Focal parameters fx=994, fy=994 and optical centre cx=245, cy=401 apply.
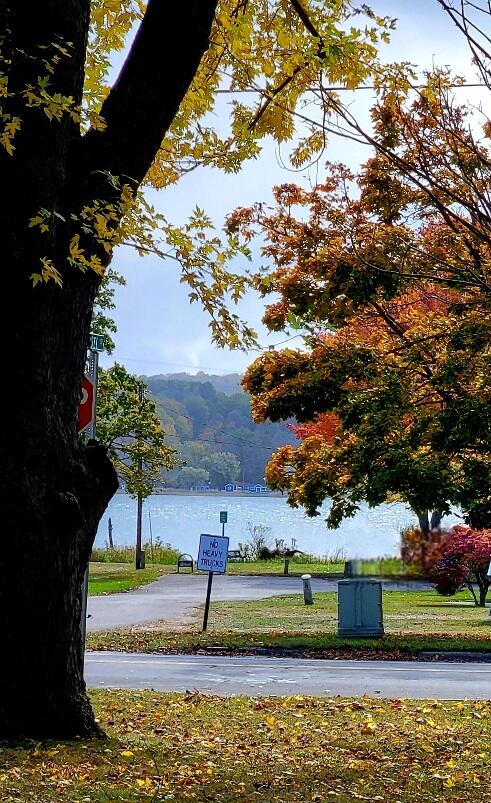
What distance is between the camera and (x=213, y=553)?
1941 cm

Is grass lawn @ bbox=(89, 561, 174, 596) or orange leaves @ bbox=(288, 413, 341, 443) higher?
orange leaves @ bbox=(288, 413, 341, 443)

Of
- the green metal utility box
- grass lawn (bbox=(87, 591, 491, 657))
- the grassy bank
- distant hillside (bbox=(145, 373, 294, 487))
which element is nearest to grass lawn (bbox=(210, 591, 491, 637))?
grass lawn (bbox=(87, 591, 491, 657))

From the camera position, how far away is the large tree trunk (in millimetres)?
6367

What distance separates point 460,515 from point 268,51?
10372mm

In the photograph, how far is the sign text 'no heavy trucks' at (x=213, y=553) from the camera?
19312 mm

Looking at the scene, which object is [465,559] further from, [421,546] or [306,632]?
[421,546]

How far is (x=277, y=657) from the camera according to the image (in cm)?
1634

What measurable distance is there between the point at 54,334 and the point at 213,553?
1323 centimetres

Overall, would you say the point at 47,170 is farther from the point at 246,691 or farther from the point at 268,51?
the point at 246,691

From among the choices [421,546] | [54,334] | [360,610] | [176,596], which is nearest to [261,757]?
[54,334]

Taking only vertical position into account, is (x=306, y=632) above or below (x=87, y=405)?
below

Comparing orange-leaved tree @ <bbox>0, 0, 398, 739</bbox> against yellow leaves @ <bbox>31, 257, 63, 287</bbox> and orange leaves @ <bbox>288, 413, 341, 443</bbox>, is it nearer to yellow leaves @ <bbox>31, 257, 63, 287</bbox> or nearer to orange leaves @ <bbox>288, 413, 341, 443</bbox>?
yellow leaves @ <bbox>31, 257, 63, 287</bbox>

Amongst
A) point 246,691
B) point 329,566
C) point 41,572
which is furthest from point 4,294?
point 329,566

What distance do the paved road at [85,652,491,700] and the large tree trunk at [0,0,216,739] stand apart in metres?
5.62
